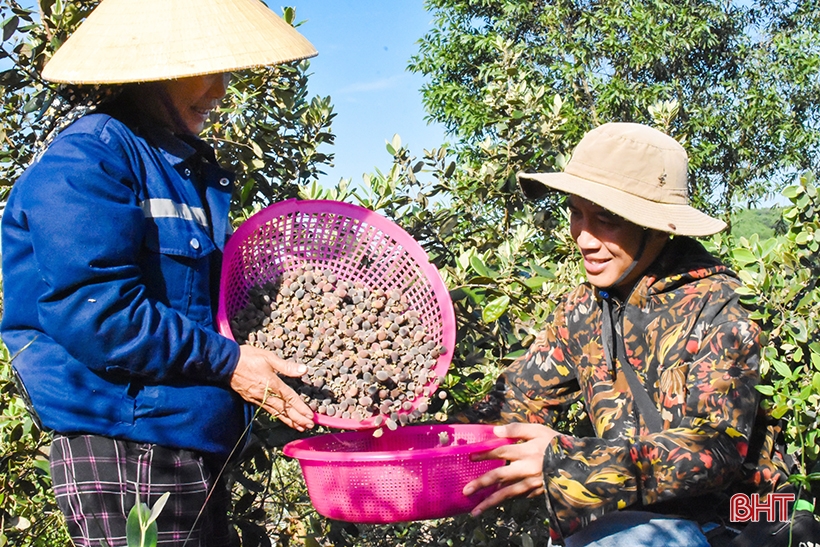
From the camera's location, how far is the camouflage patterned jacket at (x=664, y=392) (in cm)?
180

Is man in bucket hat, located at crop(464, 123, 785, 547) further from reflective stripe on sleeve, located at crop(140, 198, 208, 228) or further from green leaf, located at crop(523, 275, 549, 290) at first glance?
reflective stripe on sleeve, located at crop(140, 198, 208, 228)

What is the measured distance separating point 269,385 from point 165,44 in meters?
0.76

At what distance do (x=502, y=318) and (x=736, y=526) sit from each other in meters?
0.97

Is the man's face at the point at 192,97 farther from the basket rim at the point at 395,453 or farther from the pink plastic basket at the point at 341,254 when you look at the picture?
the basket rim at the point at 395,453

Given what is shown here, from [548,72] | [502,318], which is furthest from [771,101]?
[502,318]

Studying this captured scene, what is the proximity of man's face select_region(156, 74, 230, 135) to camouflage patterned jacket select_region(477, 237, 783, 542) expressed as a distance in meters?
1.05

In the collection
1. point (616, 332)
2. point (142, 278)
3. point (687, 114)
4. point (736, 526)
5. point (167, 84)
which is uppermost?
point (167, 84)

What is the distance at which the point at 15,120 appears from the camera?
9.13 ft

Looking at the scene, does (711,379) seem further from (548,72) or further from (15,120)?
(548,72)

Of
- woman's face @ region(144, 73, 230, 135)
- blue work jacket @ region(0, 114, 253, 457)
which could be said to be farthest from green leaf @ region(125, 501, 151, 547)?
woman's face @ region(144, 73, 230, 135)

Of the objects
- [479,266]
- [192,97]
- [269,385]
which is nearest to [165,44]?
[192,97]

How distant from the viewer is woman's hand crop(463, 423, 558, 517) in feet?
6.22

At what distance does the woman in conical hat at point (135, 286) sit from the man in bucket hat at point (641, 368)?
609 millimetres

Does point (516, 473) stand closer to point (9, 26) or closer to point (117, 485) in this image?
point (117, 485)
